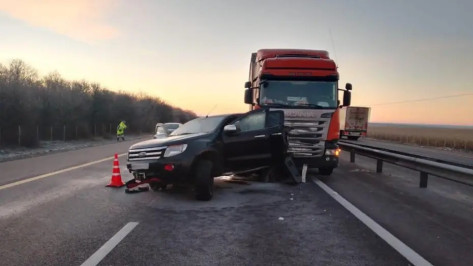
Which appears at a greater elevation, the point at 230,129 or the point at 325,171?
the point at 230,129

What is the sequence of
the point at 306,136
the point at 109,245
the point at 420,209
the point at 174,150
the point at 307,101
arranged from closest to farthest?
the point at 109,245
the point at 420,209
the point at 174,150
the point at 306,136
the point at 307,101

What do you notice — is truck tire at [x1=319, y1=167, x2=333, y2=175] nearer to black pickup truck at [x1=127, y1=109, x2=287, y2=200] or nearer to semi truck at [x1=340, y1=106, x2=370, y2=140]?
black pickup truck at [x1=127, y1=109, x2=287, y2=200]

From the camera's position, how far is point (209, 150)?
8.88m

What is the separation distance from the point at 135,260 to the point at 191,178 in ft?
12.5

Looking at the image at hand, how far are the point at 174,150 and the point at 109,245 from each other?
351 cm

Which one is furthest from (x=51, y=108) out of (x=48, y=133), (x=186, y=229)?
(x=186, y=229)

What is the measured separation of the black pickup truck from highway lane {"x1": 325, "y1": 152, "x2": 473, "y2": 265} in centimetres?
205

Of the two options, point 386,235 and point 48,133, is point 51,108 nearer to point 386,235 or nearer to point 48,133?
point 48,133

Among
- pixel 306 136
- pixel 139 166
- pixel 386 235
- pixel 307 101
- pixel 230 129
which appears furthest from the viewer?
pixel 307 101

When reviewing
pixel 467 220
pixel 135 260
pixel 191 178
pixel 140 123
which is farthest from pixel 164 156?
pixel 140 123

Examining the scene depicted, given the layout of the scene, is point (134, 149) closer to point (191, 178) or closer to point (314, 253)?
point (191, 178)

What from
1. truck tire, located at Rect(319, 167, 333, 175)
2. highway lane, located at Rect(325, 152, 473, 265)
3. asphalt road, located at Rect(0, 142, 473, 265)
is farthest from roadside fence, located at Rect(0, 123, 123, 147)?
highway lane, located at Rect(325, 152, 473, 265)

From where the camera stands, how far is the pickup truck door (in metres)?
9.62

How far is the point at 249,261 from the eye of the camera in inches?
188
